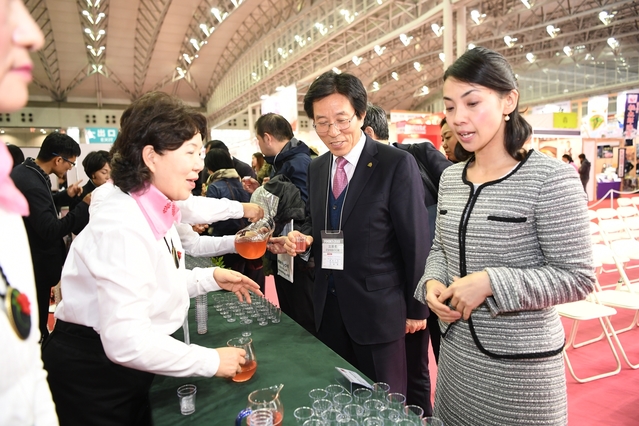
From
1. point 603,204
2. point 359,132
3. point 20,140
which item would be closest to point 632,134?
point 603,204

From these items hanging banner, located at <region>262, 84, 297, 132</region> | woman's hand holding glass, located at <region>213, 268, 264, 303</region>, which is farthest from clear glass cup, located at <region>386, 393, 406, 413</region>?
hanging banner, located at <region>262, 84, 297, 132</region>

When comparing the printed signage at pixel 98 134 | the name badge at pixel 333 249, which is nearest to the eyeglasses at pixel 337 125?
the name badge at pixel 333 249

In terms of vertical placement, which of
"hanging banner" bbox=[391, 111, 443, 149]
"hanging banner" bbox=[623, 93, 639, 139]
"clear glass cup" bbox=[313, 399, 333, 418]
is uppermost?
"hanging banner" bbox=[623, 93, 639, 139]

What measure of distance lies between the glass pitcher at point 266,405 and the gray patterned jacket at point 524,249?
2.08ft

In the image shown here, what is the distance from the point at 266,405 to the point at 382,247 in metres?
0.97

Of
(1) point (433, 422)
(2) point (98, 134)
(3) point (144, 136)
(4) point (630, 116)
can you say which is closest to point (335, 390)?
(1) point (433, 422)

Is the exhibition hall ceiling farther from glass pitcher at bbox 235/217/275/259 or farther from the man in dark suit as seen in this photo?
glass pitcher at bbox 235/217/275/259

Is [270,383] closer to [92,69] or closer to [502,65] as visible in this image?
[502,65]

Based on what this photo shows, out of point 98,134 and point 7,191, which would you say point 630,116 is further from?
point 98,134

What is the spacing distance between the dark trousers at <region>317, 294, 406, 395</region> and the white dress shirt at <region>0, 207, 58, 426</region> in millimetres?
1386

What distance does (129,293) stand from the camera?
111 centimetres

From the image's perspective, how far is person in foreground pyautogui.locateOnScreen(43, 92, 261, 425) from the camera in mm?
1180

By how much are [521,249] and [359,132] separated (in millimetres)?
993

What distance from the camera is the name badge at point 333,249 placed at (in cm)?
184
